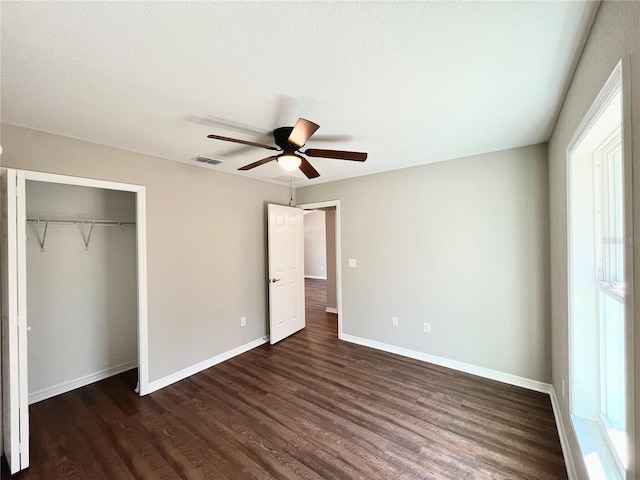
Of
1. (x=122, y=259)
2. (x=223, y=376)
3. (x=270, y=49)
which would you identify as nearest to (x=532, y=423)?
(x=223, y=376)

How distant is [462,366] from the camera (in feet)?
9.84

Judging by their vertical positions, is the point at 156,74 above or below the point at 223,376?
above

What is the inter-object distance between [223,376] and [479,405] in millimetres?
2624

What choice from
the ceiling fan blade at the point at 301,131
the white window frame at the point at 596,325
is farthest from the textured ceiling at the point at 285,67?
the white window frame at the point at 596,325

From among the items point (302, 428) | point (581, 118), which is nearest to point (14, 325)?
point (302, 428)

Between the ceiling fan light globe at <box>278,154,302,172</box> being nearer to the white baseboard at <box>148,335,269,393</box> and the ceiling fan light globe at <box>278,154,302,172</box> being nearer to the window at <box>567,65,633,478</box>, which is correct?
the window at <box>567,65,633,478</box>

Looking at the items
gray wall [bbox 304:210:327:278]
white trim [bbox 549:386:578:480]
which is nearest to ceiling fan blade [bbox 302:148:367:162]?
white trim [bbox 549:386:578:480]

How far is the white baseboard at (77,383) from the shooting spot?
252 cm

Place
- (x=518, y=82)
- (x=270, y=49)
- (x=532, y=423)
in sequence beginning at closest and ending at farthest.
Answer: (x=270, y=49)
(x=518, y=82)
(x=532, y=423)

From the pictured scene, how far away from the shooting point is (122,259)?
3135 mm

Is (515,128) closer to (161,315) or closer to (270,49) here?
(270,49)

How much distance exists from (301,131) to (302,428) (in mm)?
2288

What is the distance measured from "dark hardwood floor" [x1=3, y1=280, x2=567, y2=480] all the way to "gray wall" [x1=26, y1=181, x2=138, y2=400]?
0.28m

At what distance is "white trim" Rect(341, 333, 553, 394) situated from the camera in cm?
260
